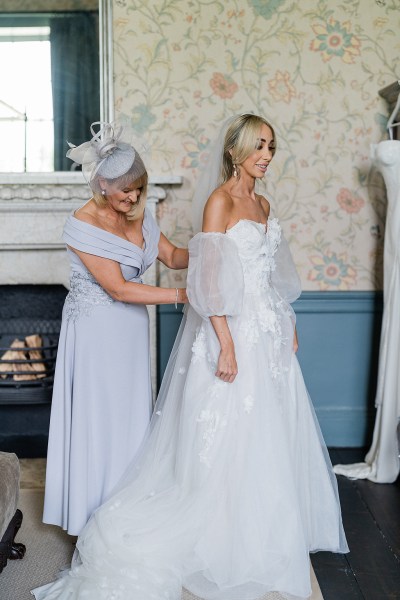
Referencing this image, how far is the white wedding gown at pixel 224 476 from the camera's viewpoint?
244cm

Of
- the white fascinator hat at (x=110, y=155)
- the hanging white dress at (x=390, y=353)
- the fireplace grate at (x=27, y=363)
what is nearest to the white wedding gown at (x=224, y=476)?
the white fascinator hat at (x=110, y=155)

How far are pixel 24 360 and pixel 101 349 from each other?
1.47m

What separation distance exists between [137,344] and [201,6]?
197 cm

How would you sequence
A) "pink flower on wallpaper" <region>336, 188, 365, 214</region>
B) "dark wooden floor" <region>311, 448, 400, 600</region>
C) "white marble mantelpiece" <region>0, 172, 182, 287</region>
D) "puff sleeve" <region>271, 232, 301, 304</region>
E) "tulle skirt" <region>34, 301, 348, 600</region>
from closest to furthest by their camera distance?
"tulle skirt" <region>34, 301, 348, 600</region>, "dark wooden floor" <region>311, 448, 400, 600</region>, "puff sleeve" <region>271, 232, 301, 304</region>, "white marble mantelpiece" <region>0, 172, 182, 287</region>, "pink flower on wallpaper" <region>336, 188, 365, 214</region>

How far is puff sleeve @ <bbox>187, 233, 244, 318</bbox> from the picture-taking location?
252cm

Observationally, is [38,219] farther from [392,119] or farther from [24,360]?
[392,119]

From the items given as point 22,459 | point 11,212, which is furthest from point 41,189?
point 22,459

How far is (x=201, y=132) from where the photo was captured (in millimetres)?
3807

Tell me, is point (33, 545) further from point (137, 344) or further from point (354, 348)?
point (354, 348)

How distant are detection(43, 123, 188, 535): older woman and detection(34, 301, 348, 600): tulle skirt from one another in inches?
4.5

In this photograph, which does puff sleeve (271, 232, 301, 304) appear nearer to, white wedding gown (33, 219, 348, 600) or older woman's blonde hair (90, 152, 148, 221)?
white wedding gown (33, 219, 348, 600)

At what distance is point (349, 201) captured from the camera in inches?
154

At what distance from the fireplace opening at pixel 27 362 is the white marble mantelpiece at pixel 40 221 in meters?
0.24

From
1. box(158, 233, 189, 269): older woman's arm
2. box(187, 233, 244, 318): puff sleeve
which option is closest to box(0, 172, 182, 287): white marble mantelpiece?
Answer: box(158, 233, 189, 269): older woman's arm
